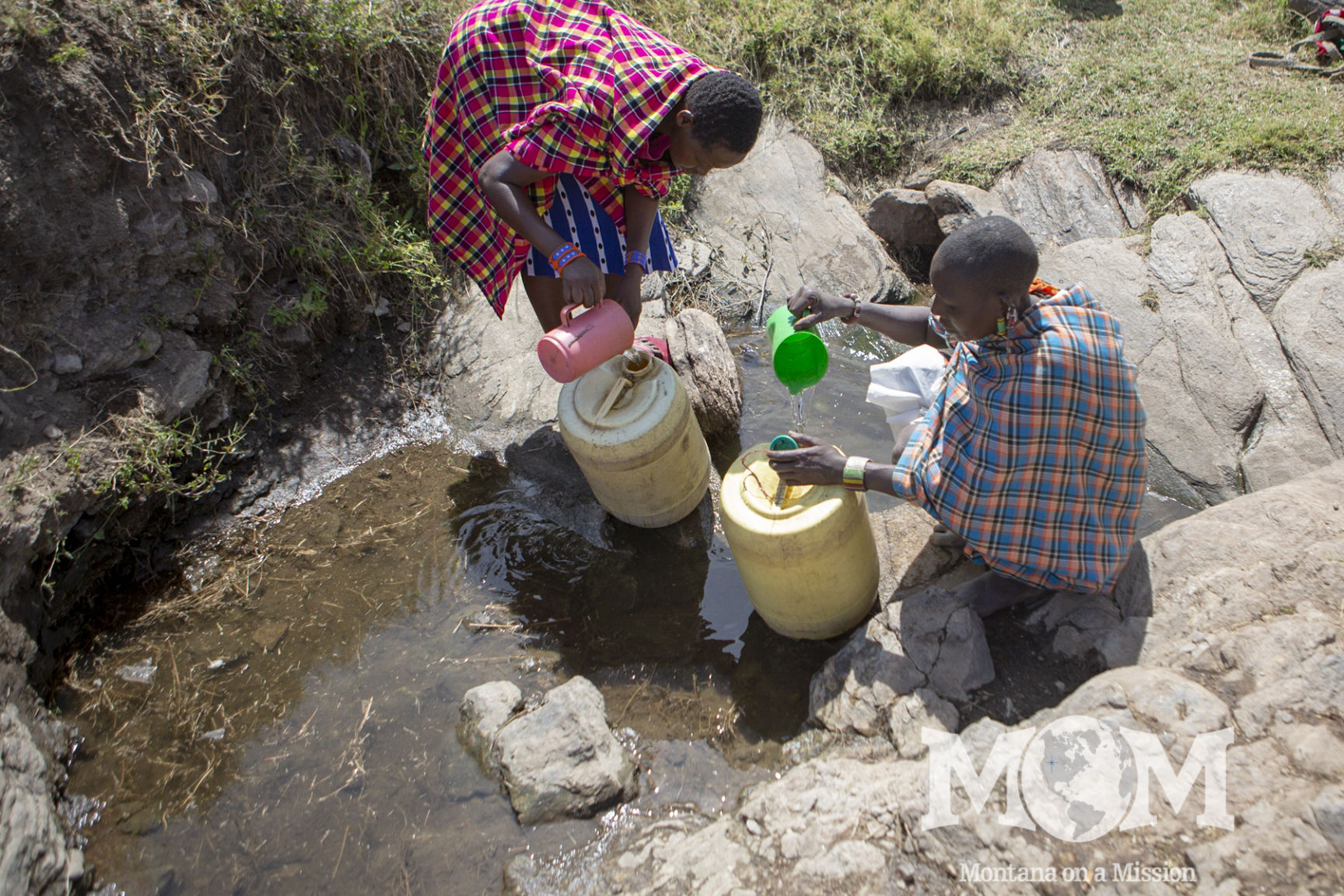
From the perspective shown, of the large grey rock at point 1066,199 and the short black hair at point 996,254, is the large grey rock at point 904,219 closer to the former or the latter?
the large grey rock at point 1066,199

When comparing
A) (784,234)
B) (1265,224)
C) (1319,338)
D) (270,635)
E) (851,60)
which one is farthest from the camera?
(851,60)

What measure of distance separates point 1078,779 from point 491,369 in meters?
3.09

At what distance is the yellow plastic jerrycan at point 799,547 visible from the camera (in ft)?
8.06

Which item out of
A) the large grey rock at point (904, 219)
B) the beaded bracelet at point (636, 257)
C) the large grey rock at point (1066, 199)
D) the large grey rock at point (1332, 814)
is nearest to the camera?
the large grey rock at point (1332, 814)

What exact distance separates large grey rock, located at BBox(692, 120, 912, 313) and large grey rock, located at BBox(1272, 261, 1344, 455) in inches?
78.3

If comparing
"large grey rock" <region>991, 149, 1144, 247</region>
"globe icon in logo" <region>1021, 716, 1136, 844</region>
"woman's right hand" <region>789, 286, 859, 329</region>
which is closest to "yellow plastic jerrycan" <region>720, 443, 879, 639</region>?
"woman's right hand" <region>789, 286, 859, 329</region>

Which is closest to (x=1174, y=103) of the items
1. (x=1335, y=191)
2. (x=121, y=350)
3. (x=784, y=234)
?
(x=1335, y=191)

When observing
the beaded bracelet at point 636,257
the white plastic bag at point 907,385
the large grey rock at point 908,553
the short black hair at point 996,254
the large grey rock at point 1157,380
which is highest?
the short black hair at point 996,254

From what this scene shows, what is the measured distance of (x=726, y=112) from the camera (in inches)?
97.0

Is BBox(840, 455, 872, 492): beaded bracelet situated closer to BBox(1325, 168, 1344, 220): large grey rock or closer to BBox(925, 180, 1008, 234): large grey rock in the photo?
BBox(925, 180, 1008, 234): large grey rock

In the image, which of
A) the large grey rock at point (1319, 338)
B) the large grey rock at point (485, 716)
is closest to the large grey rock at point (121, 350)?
the large grey rock at point (485, 716)

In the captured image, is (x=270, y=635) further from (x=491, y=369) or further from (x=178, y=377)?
(x=491, y=369)

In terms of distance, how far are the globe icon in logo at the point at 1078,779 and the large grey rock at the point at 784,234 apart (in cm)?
331

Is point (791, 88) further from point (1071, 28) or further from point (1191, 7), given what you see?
point (1191, 7)
